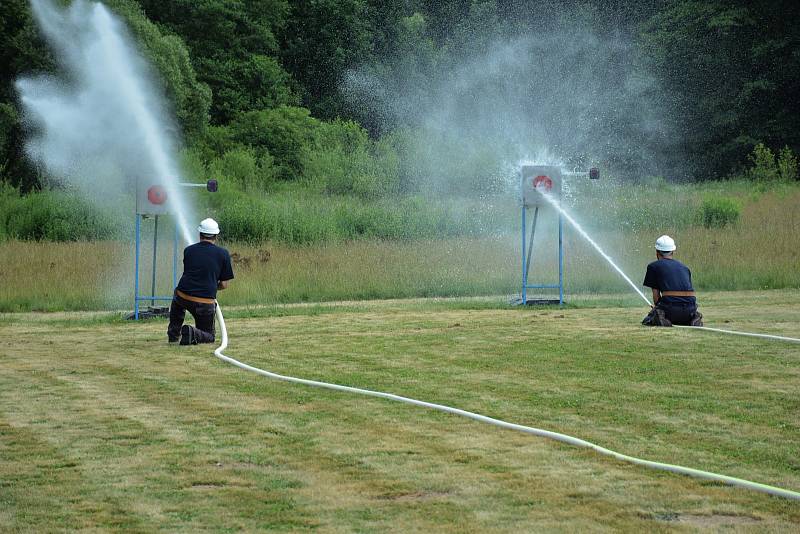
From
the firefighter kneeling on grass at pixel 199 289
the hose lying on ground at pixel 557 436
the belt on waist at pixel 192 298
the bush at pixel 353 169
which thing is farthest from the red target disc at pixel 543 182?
the bush at pixel 353 169

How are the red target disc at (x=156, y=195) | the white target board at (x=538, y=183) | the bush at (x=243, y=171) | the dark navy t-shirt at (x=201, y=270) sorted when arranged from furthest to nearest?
the bush at (x=243, y=171)
the white target board at (x=538, y=183)
the red target disc at (x=156, y=195)
the dark navy t-shirt at (x=201, y=270)

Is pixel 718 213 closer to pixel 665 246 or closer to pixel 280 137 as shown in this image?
pixel 665 246

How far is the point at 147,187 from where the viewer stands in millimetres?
17156

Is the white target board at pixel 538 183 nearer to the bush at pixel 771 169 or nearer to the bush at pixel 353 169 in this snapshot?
the bush at pixel 353 169

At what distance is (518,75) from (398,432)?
158ft

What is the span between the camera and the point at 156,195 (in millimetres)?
17141

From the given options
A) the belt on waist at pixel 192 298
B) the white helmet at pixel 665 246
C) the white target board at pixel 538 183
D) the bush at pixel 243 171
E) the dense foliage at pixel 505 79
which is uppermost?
the dense foliage at pixel 505 79

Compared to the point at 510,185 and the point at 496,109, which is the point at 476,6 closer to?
the point at 496,109

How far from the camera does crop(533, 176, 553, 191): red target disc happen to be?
18.7 meters

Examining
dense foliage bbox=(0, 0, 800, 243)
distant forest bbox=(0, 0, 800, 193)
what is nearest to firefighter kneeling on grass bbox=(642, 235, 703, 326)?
dense foliage bbox=(0, 0, 800, 243)

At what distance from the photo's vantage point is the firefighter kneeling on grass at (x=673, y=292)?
588 inches

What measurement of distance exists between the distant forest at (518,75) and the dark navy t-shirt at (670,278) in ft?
104

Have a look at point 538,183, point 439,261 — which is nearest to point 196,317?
point 538,183

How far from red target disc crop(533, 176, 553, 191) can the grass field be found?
4001mm
